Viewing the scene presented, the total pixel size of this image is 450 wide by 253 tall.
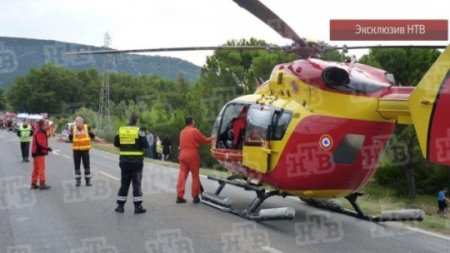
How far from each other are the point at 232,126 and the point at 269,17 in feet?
13.4

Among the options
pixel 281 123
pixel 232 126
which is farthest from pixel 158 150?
pixel 281 123

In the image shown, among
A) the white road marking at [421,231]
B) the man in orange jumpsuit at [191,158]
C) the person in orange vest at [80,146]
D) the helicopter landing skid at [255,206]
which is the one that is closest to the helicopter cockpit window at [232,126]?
the man in orange jumpsuit at [191,158]

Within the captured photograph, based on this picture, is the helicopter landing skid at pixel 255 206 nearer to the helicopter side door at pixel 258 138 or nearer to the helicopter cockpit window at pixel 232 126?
the helicopter side door at pixel 258 138

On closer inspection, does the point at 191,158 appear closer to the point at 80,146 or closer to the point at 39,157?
the point at 80,146

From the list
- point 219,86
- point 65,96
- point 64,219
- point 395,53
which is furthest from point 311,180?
point 65,96

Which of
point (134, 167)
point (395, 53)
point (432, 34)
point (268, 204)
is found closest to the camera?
point (134, 167)

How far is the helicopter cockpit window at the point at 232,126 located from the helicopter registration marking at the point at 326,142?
98.9 inches

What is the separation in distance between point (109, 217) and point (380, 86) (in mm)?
5437

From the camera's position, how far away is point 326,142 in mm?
9453

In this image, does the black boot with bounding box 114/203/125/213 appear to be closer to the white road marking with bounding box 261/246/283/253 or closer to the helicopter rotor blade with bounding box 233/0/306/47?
the white road marking with bounding box 261/246/283/253

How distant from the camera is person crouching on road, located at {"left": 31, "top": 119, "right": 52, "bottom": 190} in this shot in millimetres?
15461

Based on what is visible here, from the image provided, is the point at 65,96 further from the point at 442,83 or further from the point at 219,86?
the point at 442,83

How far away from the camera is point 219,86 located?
56.9 m
